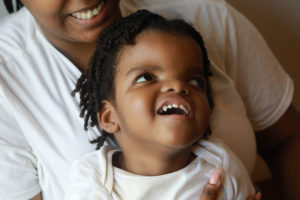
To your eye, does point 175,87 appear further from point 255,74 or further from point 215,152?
point 255,74

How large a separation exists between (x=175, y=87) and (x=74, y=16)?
35 cm

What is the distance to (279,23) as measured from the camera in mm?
1809

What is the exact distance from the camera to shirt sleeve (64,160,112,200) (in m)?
0.93

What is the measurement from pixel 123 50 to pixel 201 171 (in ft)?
1.15

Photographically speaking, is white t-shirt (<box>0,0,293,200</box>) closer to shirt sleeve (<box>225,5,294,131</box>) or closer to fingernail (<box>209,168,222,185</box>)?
shirt sleeve (<box>225,5,294,131</box>)

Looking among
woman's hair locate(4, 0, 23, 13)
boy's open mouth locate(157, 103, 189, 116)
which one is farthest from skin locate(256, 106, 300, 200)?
woman's hair locate(4, 0, 23, 13)

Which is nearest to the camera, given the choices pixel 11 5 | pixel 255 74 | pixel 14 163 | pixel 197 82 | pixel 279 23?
pixel 197 82

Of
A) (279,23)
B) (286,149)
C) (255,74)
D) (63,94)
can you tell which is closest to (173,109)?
(63,94)

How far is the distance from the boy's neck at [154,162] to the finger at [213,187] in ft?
0.27

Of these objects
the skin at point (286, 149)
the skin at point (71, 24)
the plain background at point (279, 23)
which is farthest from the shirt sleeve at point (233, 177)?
the plain background at point (279, 23)

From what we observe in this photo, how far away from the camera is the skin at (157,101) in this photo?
86cm

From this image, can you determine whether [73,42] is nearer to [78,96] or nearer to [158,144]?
[78,96]

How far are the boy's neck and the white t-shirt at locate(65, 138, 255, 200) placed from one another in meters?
0.02

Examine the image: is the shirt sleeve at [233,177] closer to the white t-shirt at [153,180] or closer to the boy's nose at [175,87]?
the white t-shirt at [153,180]
